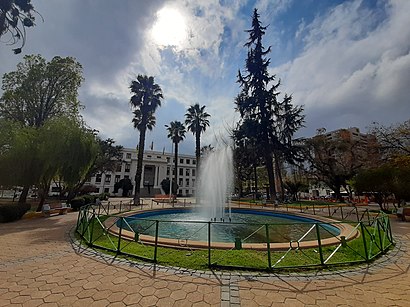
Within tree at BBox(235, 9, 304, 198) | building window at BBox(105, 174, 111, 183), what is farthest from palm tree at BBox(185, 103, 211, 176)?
building window at BBox(105, 174, 111, 183)

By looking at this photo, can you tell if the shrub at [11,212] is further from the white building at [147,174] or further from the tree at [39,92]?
the white building at [147,174]

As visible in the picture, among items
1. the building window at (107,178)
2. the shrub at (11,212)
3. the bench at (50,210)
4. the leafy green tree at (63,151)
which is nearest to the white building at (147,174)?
the building window at (107,178)

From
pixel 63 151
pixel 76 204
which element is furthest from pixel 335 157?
pixel 63 151

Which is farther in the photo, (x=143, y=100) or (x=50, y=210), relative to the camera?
(x=143, y=100)

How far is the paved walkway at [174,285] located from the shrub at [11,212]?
7.99m

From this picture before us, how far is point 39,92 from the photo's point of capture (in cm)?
2145

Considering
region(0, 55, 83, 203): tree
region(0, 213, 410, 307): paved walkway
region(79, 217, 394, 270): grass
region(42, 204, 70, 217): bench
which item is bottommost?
region(0, 213, 410, 307): paved walkway

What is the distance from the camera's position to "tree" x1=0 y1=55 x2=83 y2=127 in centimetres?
2080

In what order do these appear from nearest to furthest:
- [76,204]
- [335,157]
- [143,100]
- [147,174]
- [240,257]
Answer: [240,257]
[76,204]
[143,100]
[335,157]
[147,174]

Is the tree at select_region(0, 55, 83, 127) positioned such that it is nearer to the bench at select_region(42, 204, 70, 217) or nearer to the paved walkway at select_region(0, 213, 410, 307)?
the bench at select_region(42, 204, 70, 217)

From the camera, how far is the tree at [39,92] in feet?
68.2

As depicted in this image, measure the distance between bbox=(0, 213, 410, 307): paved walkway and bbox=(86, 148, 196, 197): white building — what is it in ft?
162

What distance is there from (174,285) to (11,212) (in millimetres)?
13438

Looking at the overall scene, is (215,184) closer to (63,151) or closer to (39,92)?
(63,151)
